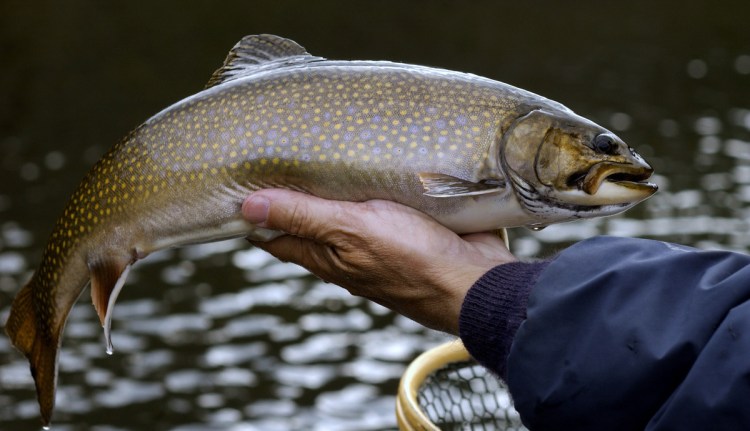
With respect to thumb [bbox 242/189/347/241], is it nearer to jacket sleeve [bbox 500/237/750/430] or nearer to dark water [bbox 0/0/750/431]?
jacket sleeve [bbox 500/237/750/430]

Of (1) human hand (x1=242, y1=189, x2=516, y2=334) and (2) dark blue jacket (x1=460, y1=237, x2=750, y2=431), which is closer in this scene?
(2) dark blue jacket (x1=460, y1=237, x2=750, y2=431)

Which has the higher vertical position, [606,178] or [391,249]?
[606,178]

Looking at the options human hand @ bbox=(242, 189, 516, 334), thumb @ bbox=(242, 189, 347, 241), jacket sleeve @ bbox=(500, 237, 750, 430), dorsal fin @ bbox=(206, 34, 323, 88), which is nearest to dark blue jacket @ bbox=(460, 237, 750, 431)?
jacket sleeve @ bbox=(500, 237, 750, 430)

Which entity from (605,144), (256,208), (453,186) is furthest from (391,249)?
(605,144)

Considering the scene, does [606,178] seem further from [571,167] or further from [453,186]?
[453,186]

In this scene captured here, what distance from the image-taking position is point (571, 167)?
304 cm

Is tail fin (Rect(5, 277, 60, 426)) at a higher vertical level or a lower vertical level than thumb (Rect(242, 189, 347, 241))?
lower

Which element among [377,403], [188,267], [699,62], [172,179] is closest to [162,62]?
[188,267]

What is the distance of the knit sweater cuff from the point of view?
257cm

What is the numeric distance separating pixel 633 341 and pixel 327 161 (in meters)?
1.26

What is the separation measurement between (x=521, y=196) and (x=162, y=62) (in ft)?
52.5

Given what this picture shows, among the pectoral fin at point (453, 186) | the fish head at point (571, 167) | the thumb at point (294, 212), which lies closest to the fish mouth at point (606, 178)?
the fish head at point (571, 167)

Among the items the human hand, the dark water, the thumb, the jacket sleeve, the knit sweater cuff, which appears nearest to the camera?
the jacket sleeve

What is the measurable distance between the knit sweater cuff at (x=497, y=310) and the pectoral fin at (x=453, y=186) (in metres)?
0.31
